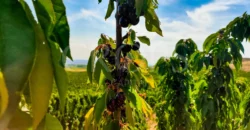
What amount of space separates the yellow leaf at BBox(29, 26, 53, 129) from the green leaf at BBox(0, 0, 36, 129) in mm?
25

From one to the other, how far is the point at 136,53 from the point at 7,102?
1.80m

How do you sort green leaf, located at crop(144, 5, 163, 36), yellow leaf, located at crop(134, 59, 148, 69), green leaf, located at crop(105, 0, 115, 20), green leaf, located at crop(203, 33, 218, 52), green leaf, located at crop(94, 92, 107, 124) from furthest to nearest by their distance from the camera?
green leaf, located at crop(203, 33, 218, 52)
yellow leaf, located at crop(134, 59, 148, 69)
green leaf, located at crop(105, 0, 115, 20)
green leaf, located at crop(94, 92, 107, 124)
green leaf, located at crop(144, 5, 163, 36)

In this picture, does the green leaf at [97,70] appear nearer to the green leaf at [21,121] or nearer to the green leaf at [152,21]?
the green leaf at [152,21]

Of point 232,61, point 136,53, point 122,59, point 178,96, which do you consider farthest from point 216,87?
point 122,59

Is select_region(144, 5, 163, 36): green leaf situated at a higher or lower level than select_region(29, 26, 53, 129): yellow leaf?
higher

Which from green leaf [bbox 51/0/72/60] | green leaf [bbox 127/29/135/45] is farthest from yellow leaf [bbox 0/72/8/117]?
green leaf [bbox 127/29/135/45]

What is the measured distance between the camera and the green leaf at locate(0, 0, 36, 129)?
0.99 ft

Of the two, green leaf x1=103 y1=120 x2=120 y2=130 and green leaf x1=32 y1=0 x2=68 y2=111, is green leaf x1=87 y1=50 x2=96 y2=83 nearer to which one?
green leaf x1=103 y1=120 x2=120 y2=130

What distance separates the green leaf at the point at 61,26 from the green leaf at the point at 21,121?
0.28 ft

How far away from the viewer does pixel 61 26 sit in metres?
0.42

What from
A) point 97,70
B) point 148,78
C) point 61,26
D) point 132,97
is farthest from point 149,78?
point 61,26

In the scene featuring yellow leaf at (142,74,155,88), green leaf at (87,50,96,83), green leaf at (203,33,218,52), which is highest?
green leaf at (203,33,218,52)

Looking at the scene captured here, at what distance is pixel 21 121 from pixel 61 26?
12cm

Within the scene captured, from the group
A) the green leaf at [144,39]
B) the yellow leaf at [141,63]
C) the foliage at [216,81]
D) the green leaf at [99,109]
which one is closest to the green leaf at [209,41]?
the foliage at [216,81]
